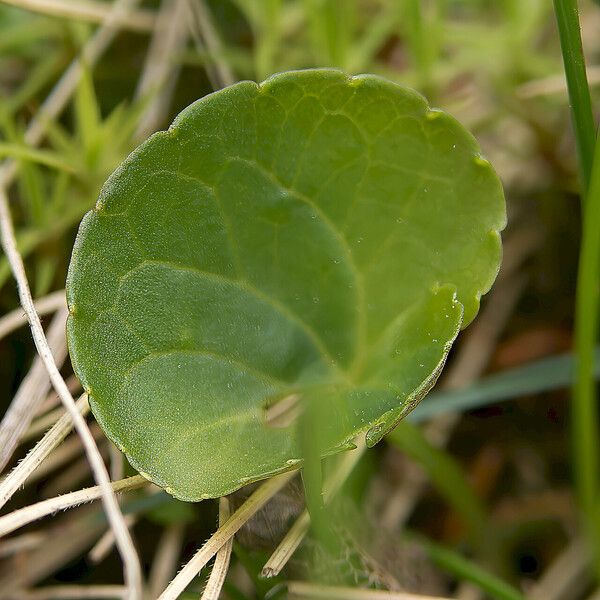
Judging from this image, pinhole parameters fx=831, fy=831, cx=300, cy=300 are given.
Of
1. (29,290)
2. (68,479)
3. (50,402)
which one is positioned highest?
(29,290)

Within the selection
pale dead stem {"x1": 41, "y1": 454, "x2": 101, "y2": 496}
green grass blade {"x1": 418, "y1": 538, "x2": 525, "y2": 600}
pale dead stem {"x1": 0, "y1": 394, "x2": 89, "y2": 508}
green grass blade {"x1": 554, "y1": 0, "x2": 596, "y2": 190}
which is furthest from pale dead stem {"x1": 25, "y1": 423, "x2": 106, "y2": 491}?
green grass blade {"x1": 554, "y1": 0, "x2": 596, "y2": 190}

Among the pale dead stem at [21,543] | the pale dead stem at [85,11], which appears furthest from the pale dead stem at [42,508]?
the pale dead stem at [85,11]

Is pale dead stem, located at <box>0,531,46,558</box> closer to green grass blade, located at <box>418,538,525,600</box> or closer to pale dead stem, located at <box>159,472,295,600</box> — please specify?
pale dead stem, located at <box>159,472,295,600</box>

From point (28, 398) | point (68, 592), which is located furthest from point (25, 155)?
point (68, 592)

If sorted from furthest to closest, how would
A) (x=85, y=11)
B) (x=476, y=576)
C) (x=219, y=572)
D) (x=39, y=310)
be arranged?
(x=85, y=11)
(x=39, y=310)
(x=476, y=576)
(x=219, y=572)

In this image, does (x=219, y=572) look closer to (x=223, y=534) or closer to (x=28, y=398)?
(x=223, y=534)

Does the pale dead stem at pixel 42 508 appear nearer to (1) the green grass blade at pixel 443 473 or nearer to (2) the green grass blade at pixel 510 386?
(1) the green grass blade at pixel 443 473

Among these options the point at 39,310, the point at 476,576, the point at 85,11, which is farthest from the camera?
the point at 85,11
